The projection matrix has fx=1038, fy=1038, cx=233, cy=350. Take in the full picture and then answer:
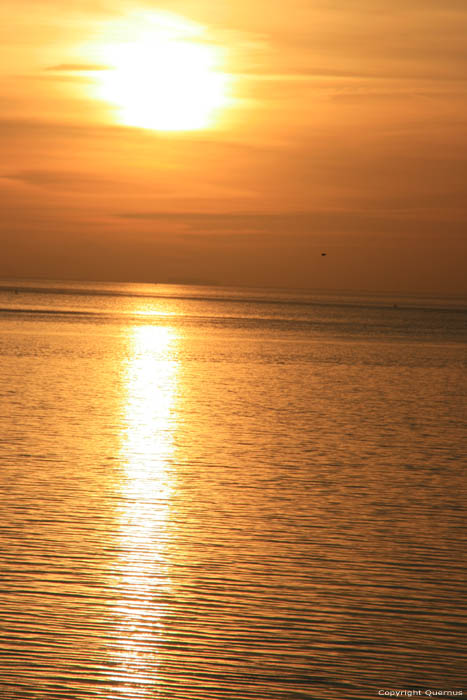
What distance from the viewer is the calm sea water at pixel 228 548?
1344 cm

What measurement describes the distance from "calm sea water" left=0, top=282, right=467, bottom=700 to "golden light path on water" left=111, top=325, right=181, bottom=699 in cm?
5

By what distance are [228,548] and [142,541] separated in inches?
64.4

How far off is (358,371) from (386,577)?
153 feet

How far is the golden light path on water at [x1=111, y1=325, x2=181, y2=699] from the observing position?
13531 millimetres

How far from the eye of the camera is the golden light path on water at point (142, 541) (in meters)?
13.5

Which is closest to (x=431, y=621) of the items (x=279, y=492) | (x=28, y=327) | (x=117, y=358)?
(x=279, y=492)

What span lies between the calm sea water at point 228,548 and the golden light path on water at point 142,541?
0.05 metres

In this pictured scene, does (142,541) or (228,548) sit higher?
(142,541)

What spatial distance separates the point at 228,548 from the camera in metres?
19.2

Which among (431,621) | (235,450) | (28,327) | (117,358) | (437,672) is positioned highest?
(28,327)

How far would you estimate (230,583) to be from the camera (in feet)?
55.8

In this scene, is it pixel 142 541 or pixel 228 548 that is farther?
pixel 142 541

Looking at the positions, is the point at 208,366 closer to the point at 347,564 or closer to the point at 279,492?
the point at 279,492

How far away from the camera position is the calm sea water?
44.1 ft
